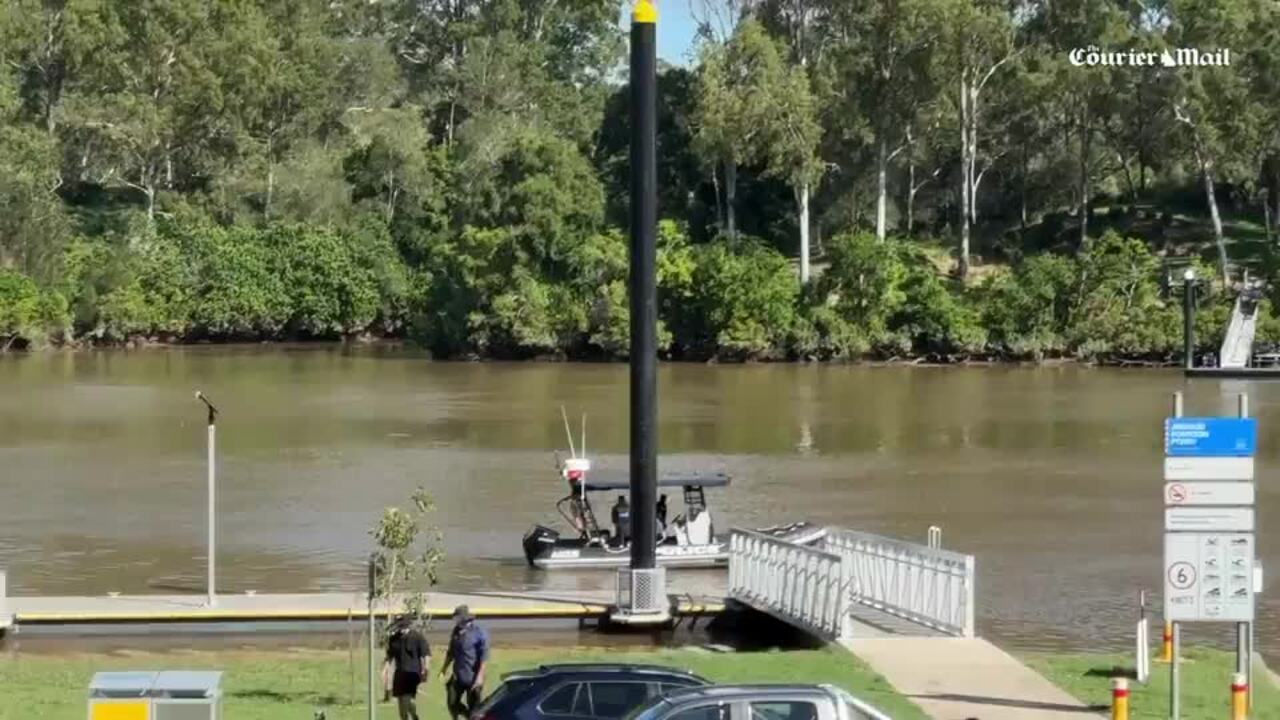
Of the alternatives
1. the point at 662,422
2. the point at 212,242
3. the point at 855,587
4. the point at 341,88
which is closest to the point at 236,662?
the point at 855,587

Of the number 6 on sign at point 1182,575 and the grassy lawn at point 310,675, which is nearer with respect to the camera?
the number 6 on sign at point 1182,575

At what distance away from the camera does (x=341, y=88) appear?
11238 cm

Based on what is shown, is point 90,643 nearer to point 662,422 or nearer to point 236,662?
point 236,662

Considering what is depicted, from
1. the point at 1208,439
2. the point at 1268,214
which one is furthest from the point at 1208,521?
the point at 1268,214

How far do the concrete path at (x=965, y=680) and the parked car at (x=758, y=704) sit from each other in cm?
500

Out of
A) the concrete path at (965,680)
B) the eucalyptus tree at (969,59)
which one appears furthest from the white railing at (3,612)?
the eucalyptus tree at (969,59)

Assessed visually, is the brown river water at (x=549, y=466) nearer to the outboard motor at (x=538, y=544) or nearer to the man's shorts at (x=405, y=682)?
the outboard motor at (x=538, y=544)

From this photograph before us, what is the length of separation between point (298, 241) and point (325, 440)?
49706 mm

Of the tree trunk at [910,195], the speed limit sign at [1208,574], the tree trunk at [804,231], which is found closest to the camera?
the speed limit sign at [1208,574]

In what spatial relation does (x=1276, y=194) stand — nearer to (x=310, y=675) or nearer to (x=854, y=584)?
(x=854, y=584)

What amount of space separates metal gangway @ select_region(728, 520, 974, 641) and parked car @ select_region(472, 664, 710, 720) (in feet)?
25.0

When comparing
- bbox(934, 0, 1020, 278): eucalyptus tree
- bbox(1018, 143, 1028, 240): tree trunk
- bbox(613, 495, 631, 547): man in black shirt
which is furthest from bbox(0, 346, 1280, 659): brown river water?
bbox(1018, 143, 1028, 240): tree trunk

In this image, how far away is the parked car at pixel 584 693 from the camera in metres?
16.0

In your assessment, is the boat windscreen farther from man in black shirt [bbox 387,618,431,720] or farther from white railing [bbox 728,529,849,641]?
man in black shirt [bbox 387,618,431,720]
